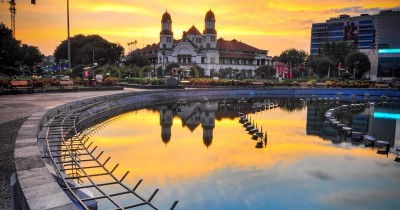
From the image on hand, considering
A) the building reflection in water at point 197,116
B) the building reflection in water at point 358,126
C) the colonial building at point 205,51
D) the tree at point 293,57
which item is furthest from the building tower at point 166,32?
the building reflection in water at point 358,126

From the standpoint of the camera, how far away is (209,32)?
103 meters

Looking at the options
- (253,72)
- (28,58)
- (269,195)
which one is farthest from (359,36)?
(269,195)

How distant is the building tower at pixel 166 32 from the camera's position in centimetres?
10450

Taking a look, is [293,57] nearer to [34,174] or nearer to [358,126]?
[358,126]

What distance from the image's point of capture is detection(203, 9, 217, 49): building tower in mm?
102688

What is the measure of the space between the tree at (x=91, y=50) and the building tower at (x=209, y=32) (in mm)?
28156

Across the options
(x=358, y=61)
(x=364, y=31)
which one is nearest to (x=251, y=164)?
(x=358, y=61)

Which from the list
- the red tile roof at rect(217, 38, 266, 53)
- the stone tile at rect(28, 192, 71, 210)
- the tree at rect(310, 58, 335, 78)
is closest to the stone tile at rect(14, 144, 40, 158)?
the stone tile at rect(28, 192, 71, 210)

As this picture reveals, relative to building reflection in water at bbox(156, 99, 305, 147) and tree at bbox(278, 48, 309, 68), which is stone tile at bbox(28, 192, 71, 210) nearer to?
building reflection in water at bbox(156, 99, 305, 147)

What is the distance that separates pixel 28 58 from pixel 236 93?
260 feet

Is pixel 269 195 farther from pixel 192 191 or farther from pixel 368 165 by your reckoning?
pixel 368 165

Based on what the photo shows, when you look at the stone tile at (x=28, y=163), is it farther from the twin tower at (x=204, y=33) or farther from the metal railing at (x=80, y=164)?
the twin tower at (x=204, y=33)

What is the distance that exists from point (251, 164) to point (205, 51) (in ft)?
295

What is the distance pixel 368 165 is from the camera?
1482 cm
